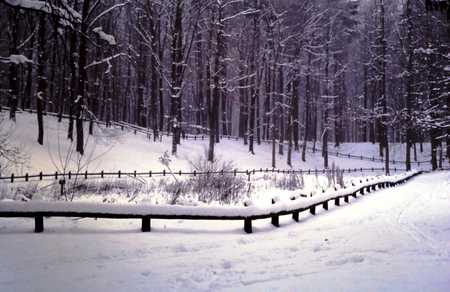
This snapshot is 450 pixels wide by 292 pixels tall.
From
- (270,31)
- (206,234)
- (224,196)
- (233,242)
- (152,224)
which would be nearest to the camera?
(233,242)

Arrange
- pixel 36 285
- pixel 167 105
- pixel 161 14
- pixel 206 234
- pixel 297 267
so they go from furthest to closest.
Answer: pixel 167 105 < pixel 161 14 < pixel 206 234 < pixel 297 267 < pixel 36 285

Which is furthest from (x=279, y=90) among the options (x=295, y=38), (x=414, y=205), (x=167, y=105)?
(x=414, y=205)

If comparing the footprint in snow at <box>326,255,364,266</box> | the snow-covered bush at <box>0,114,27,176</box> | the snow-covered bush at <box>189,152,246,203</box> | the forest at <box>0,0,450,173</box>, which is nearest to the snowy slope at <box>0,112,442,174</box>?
the snow-covered bush at <box>0,114,27,176</box>

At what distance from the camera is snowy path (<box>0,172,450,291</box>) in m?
5.30

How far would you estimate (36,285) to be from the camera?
499 centimetres

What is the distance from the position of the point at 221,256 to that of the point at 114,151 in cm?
2402

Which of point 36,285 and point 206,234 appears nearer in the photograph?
point 36,285

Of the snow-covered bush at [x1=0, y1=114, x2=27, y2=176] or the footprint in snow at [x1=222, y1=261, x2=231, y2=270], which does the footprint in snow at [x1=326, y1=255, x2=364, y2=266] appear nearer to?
the footprint in snow at [x1=222, y1=261, x2=231, y2=270]

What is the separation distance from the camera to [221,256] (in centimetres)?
677

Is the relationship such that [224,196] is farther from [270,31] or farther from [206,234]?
[270,31]

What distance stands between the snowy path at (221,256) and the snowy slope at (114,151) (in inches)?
446

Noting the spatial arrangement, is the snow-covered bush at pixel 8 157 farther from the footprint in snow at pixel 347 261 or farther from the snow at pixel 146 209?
the footprint in snow at pixel 347 261

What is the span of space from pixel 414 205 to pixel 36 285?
13323mm

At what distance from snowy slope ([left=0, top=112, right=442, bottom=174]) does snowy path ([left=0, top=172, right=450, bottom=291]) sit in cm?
1134
